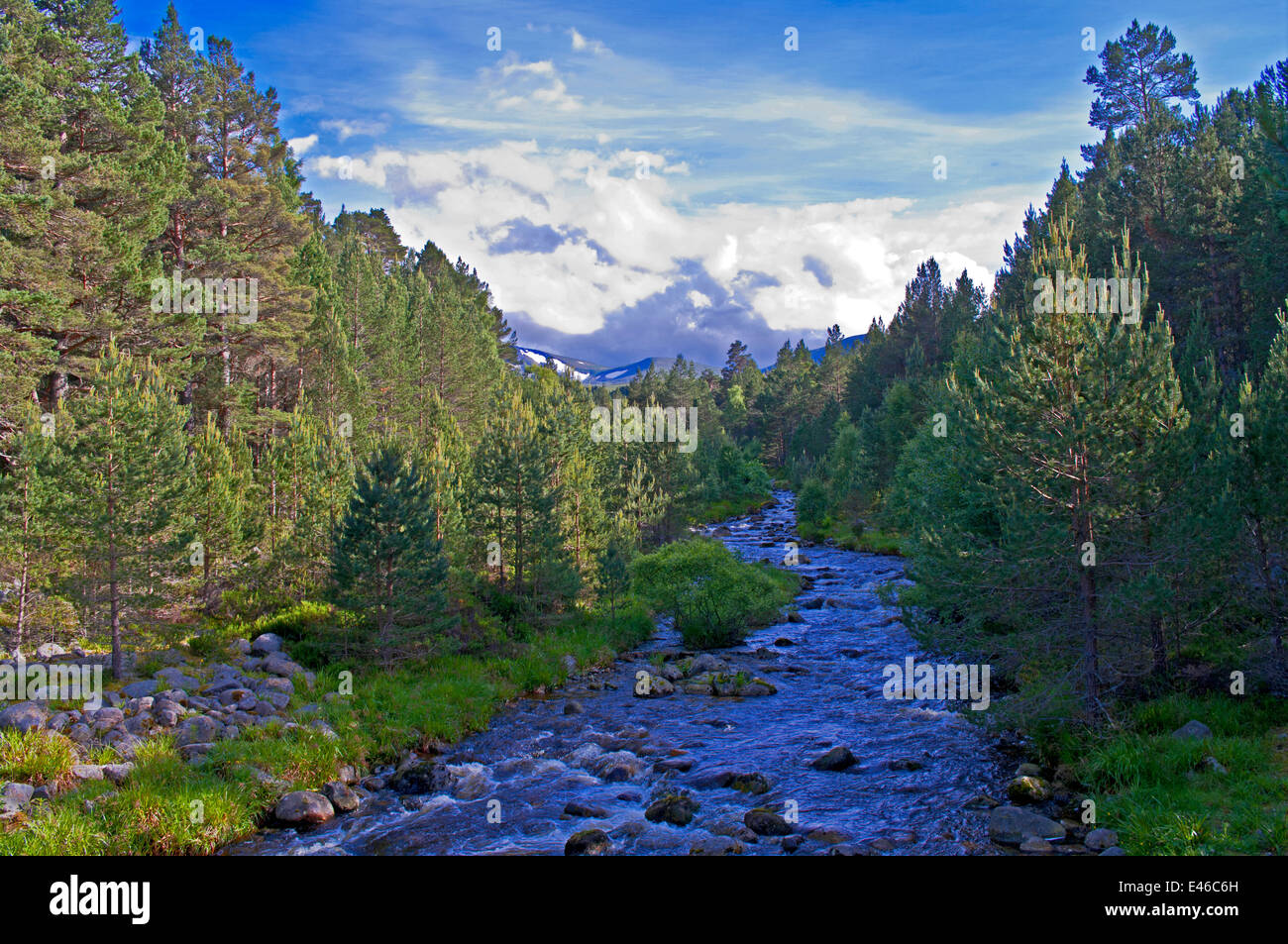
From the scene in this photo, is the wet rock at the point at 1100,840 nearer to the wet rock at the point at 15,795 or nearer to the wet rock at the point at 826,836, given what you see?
the wet rock at the point at 826,836

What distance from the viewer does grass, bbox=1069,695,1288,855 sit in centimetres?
1252

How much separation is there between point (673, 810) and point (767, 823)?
2060 millimetres

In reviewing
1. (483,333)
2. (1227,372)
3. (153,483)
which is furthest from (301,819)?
(483,333)

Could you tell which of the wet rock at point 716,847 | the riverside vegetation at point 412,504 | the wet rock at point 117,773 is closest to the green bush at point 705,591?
the riverside vegetation at point 412,504

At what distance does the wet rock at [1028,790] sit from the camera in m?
Result: 16.0

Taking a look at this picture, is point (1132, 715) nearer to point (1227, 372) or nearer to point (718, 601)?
point (718, 601)

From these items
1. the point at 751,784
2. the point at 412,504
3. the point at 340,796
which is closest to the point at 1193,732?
the point at 751,784

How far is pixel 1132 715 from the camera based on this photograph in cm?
1712

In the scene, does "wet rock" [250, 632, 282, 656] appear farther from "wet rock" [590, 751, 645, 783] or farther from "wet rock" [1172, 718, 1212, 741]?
"wet rock" [1172, 718, 1212, 741]

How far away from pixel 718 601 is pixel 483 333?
4790cm

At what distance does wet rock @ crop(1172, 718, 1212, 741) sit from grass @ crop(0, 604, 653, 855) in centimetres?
1810

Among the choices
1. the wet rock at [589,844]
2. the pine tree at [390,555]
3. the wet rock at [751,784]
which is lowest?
the wet rock at [751,784]

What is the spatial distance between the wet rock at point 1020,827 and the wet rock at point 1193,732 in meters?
3.90

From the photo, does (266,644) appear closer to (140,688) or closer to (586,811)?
(140,688)
